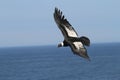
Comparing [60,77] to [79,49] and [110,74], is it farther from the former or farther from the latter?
[79,49]

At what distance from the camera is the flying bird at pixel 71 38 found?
12473 mm

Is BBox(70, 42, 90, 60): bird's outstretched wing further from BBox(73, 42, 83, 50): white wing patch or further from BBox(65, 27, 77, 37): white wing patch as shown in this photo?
BBox(65, 27, 77, 37): white wing patch

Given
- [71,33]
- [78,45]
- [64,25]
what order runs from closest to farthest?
[78,45] < [71,33] < [64,25]

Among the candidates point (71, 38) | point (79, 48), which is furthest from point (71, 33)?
point (79, 48)

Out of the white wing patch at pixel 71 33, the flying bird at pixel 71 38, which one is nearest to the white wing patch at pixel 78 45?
the flying bird at pixel 71 38

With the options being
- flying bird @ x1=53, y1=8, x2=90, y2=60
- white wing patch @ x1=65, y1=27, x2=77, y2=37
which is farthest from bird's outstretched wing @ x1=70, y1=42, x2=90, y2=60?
white wing patch @ x1=65, y1=27, x2=77, y2=37

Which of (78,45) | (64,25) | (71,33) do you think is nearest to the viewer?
(78,45)

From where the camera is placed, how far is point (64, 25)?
1410cm

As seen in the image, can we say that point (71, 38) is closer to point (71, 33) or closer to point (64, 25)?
point (71, 33)

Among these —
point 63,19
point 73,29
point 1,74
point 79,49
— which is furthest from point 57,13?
point 1,74

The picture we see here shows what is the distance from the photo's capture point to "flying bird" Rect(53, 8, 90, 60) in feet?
40.9

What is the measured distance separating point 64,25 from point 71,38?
1299 mm

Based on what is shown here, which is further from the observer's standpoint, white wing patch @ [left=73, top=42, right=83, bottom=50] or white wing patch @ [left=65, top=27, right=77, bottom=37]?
white wing patch @ [left=65, top=27, right=77, bottom=37]

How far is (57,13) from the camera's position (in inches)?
574
